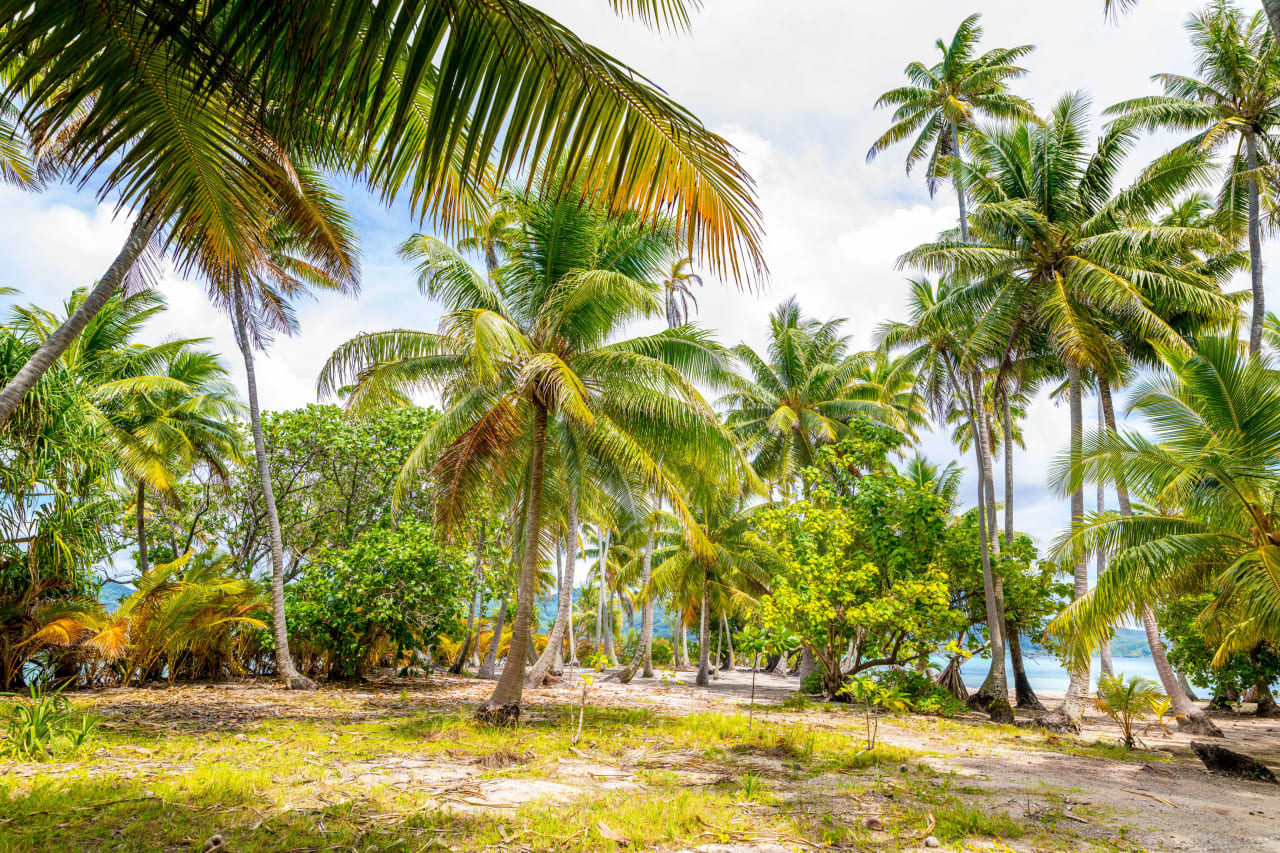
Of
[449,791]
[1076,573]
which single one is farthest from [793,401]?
[449,791]

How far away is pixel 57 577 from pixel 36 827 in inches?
368

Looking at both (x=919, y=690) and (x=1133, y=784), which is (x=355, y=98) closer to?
(x=1133, y=784)

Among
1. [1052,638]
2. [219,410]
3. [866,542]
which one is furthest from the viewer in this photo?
[219,410]

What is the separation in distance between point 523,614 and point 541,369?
425 cm

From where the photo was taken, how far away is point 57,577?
11711 mm

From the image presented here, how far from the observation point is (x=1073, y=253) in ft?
52.3

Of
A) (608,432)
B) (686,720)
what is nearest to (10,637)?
(608,432)

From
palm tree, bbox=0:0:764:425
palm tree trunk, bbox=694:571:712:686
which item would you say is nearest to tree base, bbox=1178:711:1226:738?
palm tree trunk, bbox=694:571:712:686

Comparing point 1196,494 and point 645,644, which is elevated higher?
point 1196,494

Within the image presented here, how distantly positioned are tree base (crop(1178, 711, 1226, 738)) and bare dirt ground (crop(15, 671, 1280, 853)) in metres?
0.35

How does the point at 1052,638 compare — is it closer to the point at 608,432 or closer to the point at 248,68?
the point at 608,432

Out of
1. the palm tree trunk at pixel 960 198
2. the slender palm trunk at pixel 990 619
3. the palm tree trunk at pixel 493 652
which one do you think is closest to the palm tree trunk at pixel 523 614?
the palm tree trunk at pixel 493 652

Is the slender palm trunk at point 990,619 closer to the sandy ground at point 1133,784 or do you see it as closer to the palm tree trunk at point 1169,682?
the sandy ground at point 1133,784

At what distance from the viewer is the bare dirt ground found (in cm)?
598
